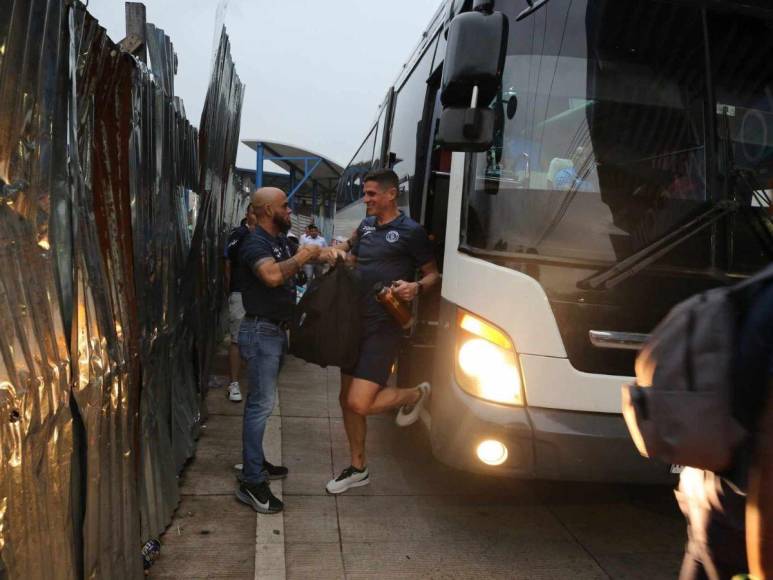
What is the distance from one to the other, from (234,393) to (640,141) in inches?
173

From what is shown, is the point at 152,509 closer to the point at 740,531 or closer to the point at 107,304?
the point at 107,304

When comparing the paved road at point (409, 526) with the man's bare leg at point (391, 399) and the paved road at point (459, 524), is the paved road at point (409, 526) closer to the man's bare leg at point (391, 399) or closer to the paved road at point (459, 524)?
the paved road at point (459, 524)

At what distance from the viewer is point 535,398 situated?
2930mm

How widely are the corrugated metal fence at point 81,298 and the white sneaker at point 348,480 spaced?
1.01 m

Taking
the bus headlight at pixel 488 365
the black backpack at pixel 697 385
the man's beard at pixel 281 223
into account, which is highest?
the man's beard at pixel 281 223

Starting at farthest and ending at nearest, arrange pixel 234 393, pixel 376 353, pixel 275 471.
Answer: pixel 234 393 < pixel 275 471 < pixel 376 353

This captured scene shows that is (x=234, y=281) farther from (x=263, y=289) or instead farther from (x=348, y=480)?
(x=348, y=480)

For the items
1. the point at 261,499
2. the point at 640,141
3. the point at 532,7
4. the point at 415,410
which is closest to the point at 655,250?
the point at 640,141

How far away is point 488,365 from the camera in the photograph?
301 cm

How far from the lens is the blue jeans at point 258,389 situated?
3.67 m

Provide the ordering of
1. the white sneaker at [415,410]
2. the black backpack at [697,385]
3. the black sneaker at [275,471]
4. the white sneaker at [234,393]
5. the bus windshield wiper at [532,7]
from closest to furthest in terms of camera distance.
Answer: the black backpack at [697,385]
the bus windshield wiper at [532,7]
the black sneaker at [275,471]
the white sneaker at [415,410]
the white sneaker at [234,393]

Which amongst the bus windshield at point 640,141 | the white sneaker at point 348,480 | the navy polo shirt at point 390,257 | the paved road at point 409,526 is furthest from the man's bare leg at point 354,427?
the bus windshield at point 640,141

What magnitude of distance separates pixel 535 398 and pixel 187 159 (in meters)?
2.95

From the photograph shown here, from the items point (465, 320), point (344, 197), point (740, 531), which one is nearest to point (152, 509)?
point (465, 320)
